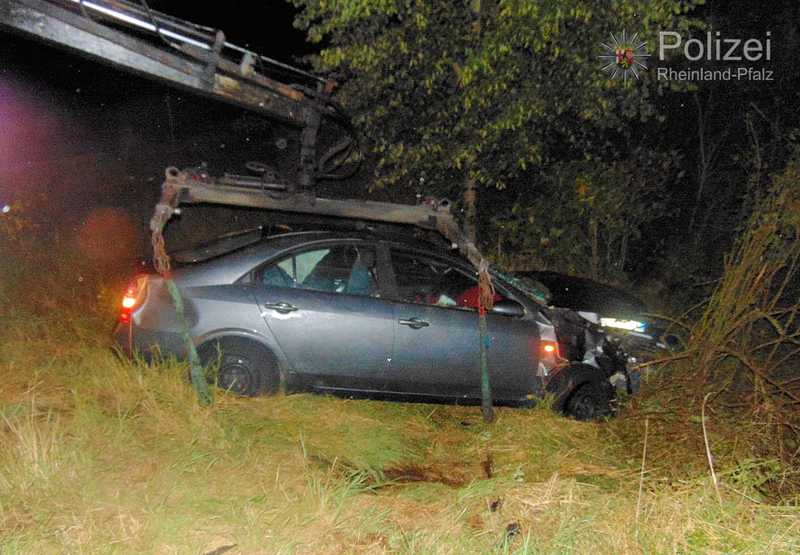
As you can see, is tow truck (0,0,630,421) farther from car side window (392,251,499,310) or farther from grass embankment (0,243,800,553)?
grass embankment (0,243,800,553)

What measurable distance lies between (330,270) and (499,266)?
150 inches

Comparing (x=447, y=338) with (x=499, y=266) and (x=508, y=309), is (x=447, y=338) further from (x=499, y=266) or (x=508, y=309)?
(x=499, y=266)

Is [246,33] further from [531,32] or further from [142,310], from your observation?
[142,310]

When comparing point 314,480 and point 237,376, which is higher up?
point 237,376

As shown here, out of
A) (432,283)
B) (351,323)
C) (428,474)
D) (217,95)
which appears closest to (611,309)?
(432,283)

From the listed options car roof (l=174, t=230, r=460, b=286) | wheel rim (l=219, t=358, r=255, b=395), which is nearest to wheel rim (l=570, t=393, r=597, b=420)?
car roof (l=174, t=230, r=460, b=286)

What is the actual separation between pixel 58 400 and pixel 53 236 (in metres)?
5.81

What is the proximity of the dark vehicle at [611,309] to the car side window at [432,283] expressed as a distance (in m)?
1.21

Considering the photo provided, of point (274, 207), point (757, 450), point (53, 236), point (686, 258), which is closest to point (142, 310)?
point (274, 207)

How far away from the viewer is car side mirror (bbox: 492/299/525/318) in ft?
19.3

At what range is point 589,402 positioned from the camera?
20.7ft

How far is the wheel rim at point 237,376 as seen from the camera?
18.4 ft

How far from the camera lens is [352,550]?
142 inches

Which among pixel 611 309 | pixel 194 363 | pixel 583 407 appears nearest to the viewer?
pixel 194 363
